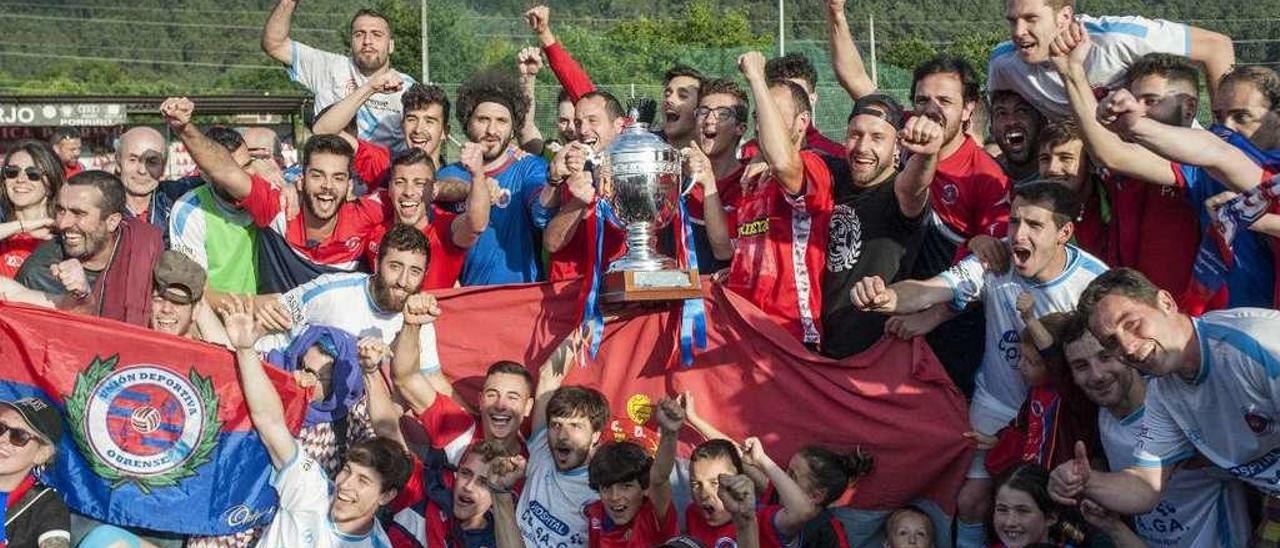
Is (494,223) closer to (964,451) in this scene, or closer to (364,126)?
(364,126)

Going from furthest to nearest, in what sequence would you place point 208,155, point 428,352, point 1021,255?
1. point 208,155
2. point 428,352
3. point 1021,255

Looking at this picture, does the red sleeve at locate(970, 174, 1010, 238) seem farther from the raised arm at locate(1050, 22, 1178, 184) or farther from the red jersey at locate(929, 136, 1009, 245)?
the raised arm at locate(1050, 22, 1178, 184)

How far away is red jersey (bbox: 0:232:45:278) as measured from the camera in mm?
8062

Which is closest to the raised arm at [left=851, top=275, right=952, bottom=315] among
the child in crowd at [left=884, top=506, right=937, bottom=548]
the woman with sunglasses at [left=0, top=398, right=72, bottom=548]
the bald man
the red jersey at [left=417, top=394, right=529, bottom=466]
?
the child in crowd at [left=884, top=506, right=937, bottom=548]

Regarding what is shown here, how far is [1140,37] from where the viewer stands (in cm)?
713

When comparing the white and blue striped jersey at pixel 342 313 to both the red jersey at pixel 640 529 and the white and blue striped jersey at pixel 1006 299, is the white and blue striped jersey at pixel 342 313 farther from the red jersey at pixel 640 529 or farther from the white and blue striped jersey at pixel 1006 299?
the white and blue striped jersey at pixel 1006 299

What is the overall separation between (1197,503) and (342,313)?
399cm

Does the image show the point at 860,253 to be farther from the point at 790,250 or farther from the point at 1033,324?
the point at 1033,324

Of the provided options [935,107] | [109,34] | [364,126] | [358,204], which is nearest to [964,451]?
[935,107]

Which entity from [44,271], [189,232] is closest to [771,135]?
[189,232]

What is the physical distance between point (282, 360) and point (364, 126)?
2.56m

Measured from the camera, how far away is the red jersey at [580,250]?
25.2 ft

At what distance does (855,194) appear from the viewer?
23.3 feet

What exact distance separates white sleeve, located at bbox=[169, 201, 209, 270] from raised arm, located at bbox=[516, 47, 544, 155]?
2076 millimetres
